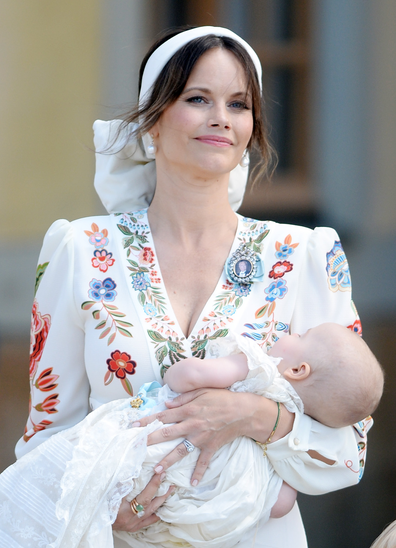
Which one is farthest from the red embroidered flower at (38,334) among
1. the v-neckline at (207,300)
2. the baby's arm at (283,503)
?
the baby's arm at (283,503)

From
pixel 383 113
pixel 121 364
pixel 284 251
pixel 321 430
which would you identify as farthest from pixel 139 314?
pixel 383 113

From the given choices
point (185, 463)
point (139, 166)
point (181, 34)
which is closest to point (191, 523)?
point (185, 463)

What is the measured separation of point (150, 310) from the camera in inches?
77.4

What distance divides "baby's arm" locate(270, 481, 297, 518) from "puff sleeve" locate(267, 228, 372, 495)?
0.07 ft

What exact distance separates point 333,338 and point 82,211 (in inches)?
68.8

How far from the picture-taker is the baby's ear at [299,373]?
6.00 feet

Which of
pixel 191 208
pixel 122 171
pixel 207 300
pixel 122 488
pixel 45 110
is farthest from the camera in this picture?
pixel 45 110

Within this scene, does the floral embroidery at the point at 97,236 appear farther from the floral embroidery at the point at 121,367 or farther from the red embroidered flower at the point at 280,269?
the red embroidered flower at the point at 280,269

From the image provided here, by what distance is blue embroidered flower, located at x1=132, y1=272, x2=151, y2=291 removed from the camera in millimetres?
2010

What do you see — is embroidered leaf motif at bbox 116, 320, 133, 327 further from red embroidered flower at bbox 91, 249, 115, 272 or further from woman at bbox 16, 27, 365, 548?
red embroidered flower at bbox 91, 249, 115, 272

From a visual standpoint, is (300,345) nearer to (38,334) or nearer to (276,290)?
(276,290)

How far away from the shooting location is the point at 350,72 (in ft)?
11.1

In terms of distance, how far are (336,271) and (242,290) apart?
28 centimetres

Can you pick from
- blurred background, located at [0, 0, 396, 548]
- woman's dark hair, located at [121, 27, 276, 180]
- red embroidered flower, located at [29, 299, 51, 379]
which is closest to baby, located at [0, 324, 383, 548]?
red embroidered flower, located at [29, 299, 51, 379]
